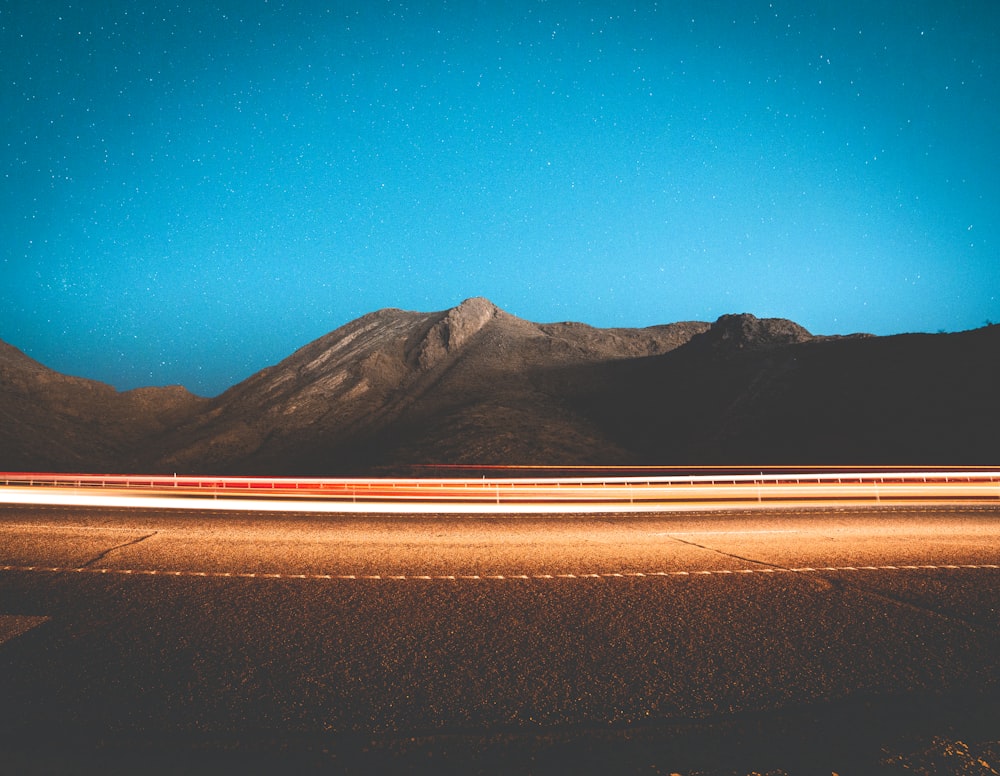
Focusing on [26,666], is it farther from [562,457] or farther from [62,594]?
[562,457]

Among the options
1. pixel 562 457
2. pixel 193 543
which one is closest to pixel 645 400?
pixel 562 457

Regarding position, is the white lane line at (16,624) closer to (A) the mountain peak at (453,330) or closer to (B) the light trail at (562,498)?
(B) the light trail at (562,498)

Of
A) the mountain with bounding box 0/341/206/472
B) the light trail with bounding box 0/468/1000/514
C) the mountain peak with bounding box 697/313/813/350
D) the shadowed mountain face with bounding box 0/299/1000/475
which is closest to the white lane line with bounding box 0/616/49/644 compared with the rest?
the light trail with bounding box 0/468/1000/514

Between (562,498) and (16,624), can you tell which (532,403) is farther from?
(16,624)

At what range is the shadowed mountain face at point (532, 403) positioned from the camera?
2352 inches

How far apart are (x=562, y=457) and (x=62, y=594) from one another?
81.1 metres

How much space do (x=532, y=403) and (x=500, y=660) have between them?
342 feet

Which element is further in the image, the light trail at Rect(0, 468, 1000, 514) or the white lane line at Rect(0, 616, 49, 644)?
the light trail at Rect(0, 468, 1000, 514)

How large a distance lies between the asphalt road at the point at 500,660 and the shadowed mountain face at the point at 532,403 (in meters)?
48.9

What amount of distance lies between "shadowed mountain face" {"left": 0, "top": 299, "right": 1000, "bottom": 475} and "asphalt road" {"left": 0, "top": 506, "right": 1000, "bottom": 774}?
48904 millimetres

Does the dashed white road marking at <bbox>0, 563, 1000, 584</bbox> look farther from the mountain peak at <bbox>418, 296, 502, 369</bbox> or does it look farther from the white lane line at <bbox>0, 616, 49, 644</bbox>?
the mountain peak at <bbox>418, 296, 502, 369</bbox>

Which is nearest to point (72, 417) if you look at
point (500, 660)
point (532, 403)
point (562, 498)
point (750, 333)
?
point (532, 403)

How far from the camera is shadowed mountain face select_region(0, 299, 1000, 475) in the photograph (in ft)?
196

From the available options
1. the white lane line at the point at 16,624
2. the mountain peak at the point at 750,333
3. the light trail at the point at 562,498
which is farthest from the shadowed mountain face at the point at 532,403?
the white lane line at the point at 16,624
